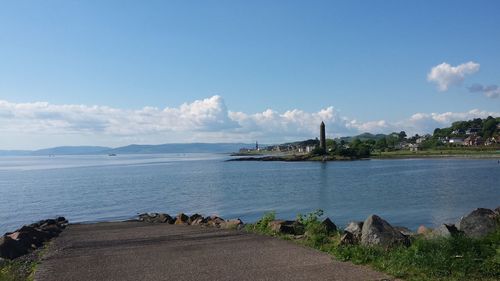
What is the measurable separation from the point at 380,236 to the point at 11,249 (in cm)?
1024

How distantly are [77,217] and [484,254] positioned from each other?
28.0 metres

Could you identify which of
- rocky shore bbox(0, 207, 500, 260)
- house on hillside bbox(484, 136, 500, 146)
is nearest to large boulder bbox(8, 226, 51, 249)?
rocky shore bbox(0, 207, 500, 260)

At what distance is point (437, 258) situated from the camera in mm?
8281

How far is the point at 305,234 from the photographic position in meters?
12.8

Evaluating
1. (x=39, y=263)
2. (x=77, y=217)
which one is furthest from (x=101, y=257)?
(x=77, y=217)

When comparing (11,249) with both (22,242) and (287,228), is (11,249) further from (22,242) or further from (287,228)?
(287,228)

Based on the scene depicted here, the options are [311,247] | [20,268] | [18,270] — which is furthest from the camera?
[311,247]

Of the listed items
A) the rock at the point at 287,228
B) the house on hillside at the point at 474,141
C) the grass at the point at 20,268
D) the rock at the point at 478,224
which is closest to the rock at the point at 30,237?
the grass at the point at 20,268

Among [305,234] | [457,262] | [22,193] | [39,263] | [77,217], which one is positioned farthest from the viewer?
[22,193]

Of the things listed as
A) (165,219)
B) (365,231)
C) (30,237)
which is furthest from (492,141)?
(30,237)

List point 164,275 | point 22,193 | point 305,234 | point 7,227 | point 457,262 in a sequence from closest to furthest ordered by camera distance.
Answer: point 457,262 < point 164,275 < point 305,234 < point 7,227 < point 22,193

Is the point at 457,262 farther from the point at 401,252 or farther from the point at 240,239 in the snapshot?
the point at 240,239

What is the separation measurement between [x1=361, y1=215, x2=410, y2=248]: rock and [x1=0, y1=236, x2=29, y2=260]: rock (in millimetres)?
9555

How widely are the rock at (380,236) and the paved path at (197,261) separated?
3.90 ft
